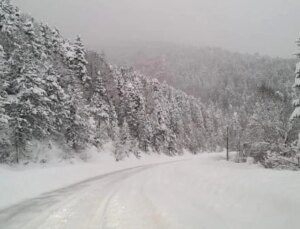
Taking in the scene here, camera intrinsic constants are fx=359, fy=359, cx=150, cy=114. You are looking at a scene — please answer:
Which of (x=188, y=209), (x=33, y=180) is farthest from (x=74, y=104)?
(x=188, y=209)

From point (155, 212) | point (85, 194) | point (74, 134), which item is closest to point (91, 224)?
point (155, 212)

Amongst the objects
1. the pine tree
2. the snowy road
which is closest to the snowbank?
the snowy road

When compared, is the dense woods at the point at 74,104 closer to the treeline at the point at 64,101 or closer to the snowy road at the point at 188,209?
the treeline at the point at 64,101

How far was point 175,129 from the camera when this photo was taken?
100125 mm

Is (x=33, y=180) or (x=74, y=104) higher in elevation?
(x=74, y=104)

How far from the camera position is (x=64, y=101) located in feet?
125

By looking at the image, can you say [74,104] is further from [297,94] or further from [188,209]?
[188,209]

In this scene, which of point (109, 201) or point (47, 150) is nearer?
point (109, 201)

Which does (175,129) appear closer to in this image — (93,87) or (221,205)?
(93,87)

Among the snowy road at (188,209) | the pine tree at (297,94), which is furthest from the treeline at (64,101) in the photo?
the pine tree at (297,94)

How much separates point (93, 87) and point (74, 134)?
2233cm

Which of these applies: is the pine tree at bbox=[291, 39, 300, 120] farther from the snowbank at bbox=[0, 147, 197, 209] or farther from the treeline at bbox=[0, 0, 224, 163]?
the treeline at bbox=[0, 0, 224, 163]

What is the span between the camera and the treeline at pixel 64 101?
29.0m

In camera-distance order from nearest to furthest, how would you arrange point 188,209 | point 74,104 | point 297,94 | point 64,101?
point 188,209, point 297,94, point 64,101, point 74,104
